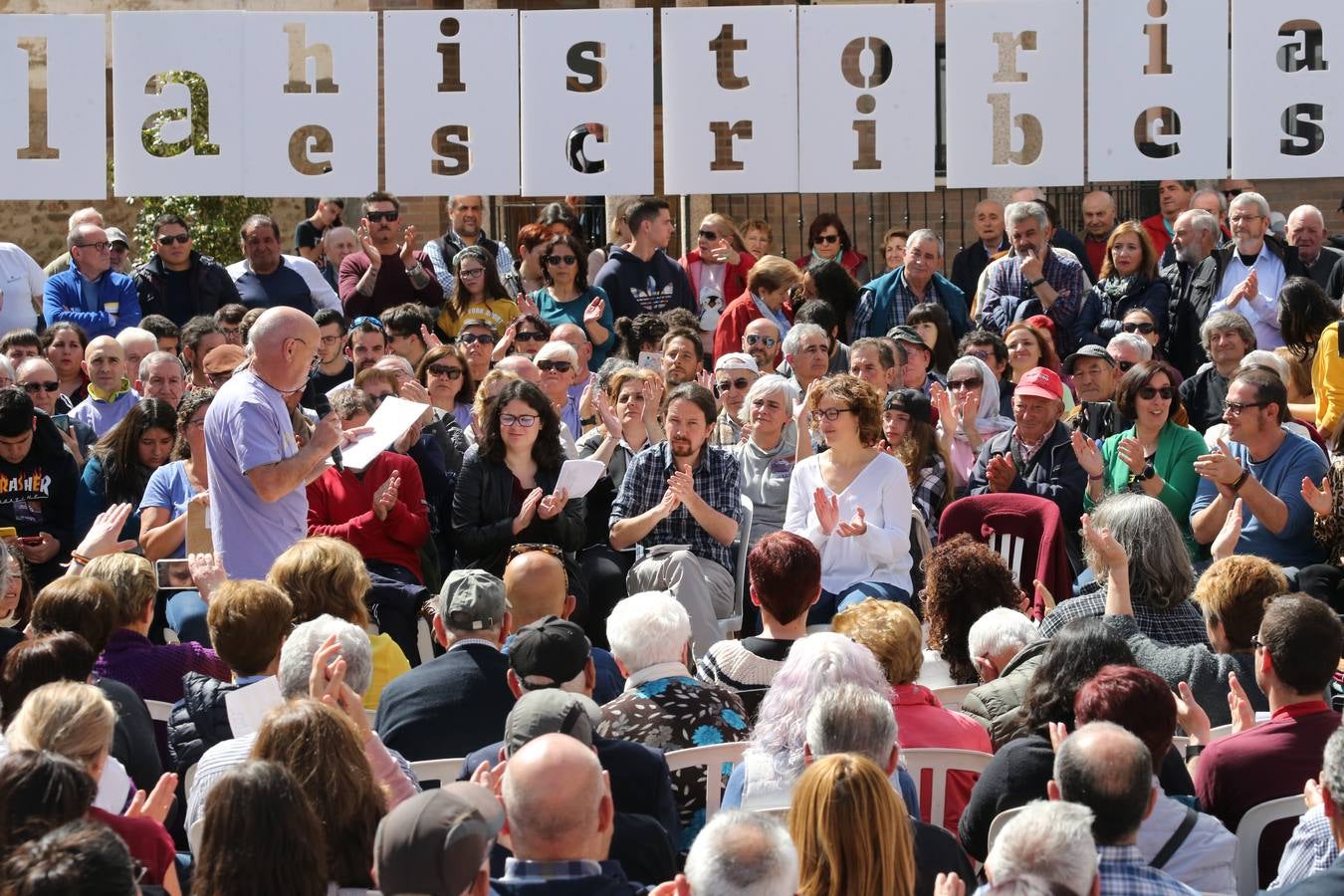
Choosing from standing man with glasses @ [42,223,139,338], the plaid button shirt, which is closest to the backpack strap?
the plaid button shirt

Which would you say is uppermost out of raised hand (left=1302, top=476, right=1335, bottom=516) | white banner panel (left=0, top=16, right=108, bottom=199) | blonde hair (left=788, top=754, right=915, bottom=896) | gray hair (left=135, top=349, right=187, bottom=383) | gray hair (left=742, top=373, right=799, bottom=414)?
white banner panel (left=0, top=16, right=108, bottom=199)

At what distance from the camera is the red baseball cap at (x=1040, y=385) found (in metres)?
7.68

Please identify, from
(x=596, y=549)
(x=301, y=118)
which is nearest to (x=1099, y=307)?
(x=596, y=549)

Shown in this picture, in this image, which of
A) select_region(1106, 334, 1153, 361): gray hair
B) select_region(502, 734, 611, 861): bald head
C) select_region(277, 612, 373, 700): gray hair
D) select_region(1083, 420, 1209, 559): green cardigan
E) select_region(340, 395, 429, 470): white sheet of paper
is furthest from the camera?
select_region(1106, 334, 1153, 361): gray hair

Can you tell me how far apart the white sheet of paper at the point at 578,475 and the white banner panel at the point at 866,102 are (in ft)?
12.2

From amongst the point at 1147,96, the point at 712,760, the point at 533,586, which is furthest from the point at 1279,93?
the point at 712,760

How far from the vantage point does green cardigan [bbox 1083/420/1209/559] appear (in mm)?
7496

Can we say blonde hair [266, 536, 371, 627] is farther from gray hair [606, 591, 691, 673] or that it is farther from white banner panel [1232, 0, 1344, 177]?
white banner panel [1232, 0, 1344, 177]

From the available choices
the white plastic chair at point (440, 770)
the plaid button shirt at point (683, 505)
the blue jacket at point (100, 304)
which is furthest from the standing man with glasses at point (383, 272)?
the white plastic chair at point (440, 770)

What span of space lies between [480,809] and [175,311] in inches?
314

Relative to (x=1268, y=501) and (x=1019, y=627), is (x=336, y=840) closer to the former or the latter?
(x=1019, y=627)

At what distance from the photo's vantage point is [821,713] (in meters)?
3.94

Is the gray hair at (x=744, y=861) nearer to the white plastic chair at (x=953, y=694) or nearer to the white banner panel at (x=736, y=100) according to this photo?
the white plastic chair at (x=953, y=694)

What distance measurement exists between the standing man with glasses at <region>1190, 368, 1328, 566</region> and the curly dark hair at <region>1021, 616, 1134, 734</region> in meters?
2.78
